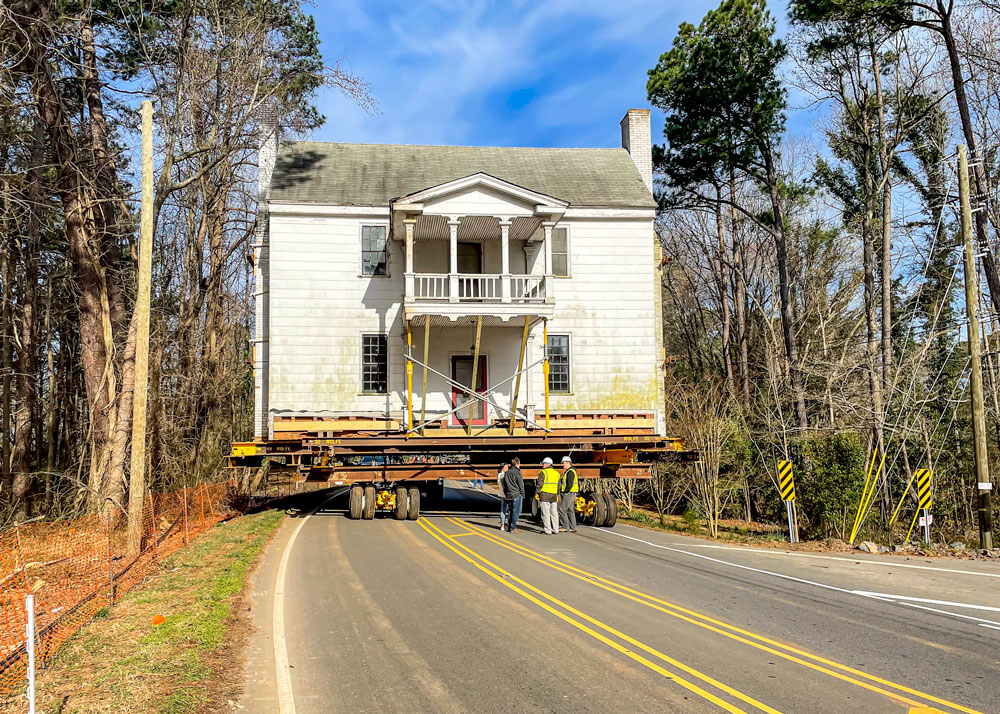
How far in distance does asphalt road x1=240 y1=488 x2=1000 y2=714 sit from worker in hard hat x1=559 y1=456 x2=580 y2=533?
140 inches

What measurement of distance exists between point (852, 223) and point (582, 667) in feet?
99.2

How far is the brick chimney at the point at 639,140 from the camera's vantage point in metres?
30.8

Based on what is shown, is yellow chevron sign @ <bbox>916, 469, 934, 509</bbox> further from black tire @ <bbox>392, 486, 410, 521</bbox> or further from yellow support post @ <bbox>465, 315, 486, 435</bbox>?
black tire @ <bbox>392, 486, 410, 521</bbox>

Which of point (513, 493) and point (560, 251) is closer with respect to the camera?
point (513, 493)

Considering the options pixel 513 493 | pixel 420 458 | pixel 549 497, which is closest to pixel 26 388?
pixel 420 458

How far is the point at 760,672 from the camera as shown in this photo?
7520mm

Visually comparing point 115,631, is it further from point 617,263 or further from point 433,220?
point 617,263

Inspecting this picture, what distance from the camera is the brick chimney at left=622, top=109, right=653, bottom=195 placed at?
1214 inches

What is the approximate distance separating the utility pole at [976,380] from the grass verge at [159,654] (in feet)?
54.0

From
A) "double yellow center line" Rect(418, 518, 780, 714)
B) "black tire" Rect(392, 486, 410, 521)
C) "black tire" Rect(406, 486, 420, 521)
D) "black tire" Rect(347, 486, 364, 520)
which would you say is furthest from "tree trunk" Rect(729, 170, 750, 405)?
"double yellow center line" Rect(418, 518, 780, 714)

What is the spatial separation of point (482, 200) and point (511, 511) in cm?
957

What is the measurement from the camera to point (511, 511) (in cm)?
1944

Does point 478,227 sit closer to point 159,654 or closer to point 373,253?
point 373,253

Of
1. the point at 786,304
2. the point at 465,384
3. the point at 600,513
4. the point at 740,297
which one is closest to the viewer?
the point at 600,513
